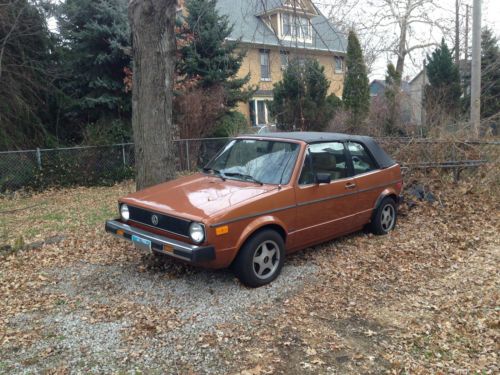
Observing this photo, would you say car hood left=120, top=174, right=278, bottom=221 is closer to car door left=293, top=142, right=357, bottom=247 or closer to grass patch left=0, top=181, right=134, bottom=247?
car door left=293, top=142, right=357, bottom=247

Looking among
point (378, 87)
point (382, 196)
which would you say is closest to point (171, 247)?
point (382, 196)

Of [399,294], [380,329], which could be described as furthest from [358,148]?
[380,329]

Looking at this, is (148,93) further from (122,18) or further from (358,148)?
(122,18)

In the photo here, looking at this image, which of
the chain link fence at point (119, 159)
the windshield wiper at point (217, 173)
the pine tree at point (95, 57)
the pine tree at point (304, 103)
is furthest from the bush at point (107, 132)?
the windshield wiper at point (217, 173)

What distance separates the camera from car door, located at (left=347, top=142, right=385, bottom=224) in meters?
6.46

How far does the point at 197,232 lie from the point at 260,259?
2.90 feet

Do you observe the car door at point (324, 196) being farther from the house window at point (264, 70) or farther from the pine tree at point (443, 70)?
the house window at point (264, 70)

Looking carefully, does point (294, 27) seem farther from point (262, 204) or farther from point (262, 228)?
point (262, 228)

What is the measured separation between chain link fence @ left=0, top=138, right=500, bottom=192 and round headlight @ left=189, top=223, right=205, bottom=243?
5.97 metres

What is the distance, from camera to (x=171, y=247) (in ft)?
15.2

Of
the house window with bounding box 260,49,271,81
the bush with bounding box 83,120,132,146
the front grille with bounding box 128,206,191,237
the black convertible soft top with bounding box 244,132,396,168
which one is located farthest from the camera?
the house window with bounding box 260,49,271,81

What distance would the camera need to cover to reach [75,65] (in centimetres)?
1405

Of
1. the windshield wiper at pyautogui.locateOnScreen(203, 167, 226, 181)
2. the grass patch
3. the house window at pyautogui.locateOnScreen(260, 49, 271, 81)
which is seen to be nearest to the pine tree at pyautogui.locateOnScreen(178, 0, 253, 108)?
the grass patch

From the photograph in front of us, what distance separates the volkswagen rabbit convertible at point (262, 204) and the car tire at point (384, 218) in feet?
0.05
